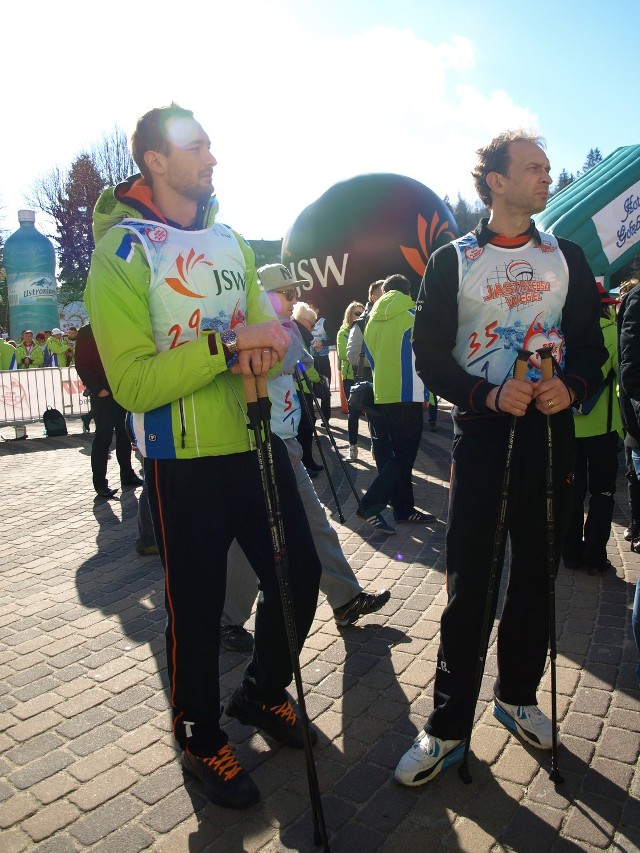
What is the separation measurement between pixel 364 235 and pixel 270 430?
1164 cm

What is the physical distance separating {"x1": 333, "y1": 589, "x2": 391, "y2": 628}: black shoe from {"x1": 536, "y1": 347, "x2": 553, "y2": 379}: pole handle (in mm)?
2054

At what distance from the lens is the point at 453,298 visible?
265cm

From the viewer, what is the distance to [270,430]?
8.59 feet

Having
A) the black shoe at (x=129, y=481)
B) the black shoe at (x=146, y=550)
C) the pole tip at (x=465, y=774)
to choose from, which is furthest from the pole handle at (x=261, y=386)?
the black shoe at (x=129, y=481)

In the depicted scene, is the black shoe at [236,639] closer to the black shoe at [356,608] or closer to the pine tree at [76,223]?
the black shoe at [356,608]

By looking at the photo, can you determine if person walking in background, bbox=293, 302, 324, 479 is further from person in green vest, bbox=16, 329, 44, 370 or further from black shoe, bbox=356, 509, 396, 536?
person in green vest, bbox=16, 329, 44, 370

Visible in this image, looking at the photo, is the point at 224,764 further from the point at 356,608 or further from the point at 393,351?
the point at 393,351

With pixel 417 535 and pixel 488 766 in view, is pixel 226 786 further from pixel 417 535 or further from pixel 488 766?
pixel 417 535

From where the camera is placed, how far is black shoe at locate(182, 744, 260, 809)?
2541 millimetres

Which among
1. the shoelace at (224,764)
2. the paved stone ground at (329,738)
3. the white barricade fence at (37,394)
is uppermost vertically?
the white barricade fence at (37,394)

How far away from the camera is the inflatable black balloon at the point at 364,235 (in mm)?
13383

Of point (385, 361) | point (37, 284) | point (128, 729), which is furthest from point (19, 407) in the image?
point (37, 284)

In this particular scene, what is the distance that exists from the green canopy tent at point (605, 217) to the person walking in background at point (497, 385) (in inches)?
377

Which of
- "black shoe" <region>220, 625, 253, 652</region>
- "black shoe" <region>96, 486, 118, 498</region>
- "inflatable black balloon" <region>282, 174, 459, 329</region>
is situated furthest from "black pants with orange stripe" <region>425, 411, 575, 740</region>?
"inflatable black balloon" <region>282, 174, 459, 329</region>
